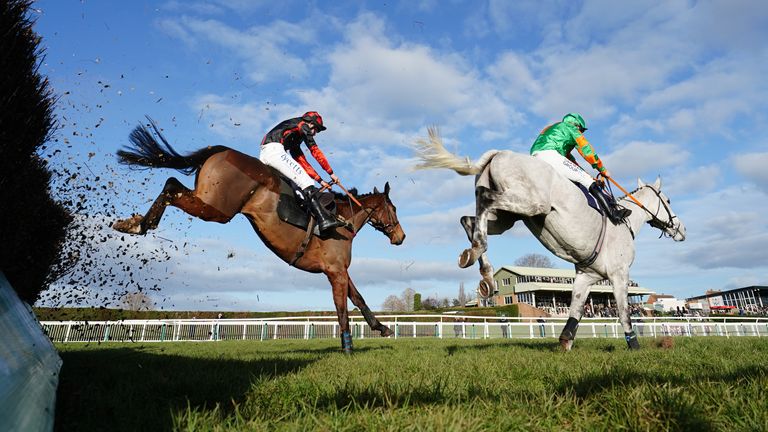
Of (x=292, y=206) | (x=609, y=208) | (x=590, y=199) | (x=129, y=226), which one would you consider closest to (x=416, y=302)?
(x=609, y=208)

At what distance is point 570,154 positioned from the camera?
22.1 ft

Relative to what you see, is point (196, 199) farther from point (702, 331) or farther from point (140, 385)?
point (702, 331)

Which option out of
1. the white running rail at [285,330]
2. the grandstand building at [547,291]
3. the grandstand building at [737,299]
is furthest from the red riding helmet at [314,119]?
the grandstand building at [737,299]

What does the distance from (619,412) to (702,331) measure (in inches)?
1023

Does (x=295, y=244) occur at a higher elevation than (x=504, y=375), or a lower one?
higher

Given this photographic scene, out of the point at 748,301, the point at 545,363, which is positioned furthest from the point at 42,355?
the point at 748,301

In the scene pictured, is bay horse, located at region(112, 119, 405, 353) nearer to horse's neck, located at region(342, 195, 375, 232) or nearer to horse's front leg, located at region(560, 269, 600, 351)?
horse's neck, located at region(342, 195, 375, 232)

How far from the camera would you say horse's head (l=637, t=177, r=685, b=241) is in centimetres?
771

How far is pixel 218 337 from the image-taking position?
1912 centimetres

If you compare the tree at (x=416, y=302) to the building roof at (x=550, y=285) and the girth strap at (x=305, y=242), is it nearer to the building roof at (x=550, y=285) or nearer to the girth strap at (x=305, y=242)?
the building roof at (x=550, y=285)

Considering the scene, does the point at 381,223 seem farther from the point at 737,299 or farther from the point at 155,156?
the point at 737,299

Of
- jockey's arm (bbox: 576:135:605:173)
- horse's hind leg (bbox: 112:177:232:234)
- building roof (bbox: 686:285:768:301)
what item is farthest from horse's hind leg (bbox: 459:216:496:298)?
building roof (bbox: 686:285:768:301)

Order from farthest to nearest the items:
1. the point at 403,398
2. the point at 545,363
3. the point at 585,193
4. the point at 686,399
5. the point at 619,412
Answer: the point at 585,193 < the point at 545,363 < the point at 403,398 < the point at 686,399 < the point at 619,412

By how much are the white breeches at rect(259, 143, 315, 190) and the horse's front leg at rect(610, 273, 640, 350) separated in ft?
15.5
